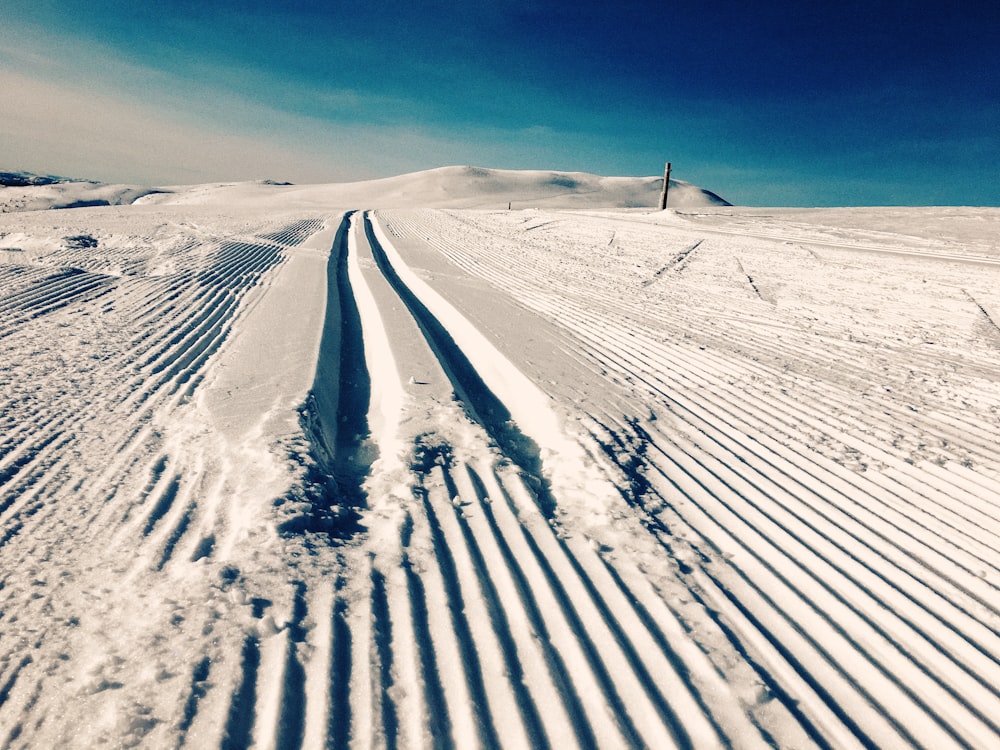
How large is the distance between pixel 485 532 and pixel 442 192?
62028mm

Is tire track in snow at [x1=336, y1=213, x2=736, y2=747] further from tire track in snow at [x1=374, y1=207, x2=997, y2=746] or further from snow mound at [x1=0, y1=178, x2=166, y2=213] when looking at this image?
snow mound at [x1=0, y1=178, x2=166, y2=213]

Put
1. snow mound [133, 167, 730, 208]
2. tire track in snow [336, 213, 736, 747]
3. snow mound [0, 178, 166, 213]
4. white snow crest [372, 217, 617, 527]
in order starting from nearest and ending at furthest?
tire track in snow [336, 213, 736, 747] → white snow crest [372, 217, 617, 527] → snow mound [0, 178, 166, 213] → snow mound [133, 167, 730, 208]

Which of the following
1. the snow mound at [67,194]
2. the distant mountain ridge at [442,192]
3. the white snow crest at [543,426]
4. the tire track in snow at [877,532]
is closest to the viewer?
the tire track in snow at [877,532]

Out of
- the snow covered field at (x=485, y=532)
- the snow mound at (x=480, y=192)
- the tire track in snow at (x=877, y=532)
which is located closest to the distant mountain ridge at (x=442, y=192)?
the snow mound at (x=480, y=192)

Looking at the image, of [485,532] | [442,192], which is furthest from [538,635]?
[442,192]

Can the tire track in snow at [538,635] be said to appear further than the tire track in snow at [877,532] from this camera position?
No

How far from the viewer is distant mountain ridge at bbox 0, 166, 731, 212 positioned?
5247cm

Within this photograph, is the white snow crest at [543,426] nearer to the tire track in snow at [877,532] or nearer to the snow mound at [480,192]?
the tire track in snow at [877,532]

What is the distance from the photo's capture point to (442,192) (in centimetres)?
6081

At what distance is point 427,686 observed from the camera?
1.98 metres

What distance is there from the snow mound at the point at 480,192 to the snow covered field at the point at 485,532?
4688 cm

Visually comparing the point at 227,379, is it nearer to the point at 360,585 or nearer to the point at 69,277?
the point at 360,585

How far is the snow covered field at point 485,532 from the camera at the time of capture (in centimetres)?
195

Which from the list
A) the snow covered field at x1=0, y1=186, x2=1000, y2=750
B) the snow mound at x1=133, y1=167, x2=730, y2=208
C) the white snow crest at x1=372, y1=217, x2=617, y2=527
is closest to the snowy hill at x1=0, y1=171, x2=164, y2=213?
the snow mound at x1=133, y1=167, x2=730, y2=208
